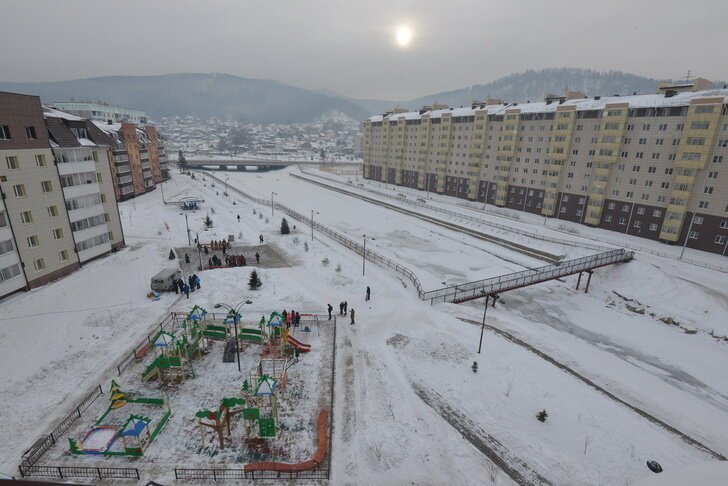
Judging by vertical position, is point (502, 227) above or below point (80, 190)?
below

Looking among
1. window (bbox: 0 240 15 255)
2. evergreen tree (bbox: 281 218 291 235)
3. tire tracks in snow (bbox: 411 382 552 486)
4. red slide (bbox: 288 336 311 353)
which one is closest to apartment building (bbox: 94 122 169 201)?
evergreen tree (bbox: 281 218 291 235)

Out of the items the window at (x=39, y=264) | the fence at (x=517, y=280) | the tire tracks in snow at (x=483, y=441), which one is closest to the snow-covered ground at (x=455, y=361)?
the tire tracks in snow at (x=483, y=441)

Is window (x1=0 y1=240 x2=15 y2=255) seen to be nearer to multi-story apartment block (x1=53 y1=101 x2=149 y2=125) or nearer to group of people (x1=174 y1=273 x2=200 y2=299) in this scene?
group of people (x1=174 y1=273 x2=200 y2=299)

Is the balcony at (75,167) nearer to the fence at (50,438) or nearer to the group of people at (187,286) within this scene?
the group of people at (187,286)

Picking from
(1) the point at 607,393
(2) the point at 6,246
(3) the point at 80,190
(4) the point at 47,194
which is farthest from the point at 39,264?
(1) the point at 607,393

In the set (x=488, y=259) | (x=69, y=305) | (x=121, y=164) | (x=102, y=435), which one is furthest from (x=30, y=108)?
(x=488, y=259)

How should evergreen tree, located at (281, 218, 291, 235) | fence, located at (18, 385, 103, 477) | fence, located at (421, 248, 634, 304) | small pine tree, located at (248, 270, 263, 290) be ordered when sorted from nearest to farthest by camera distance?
fence, located at (18, 385, 103, 477)
fence, located at (421, 248, 634, 304)
small pine tree, located at (248, 270, 263, 290)
evergreen tree, located at (281, 218, 291, 235)

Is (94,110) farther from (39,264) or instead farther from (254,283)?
(254,283)
